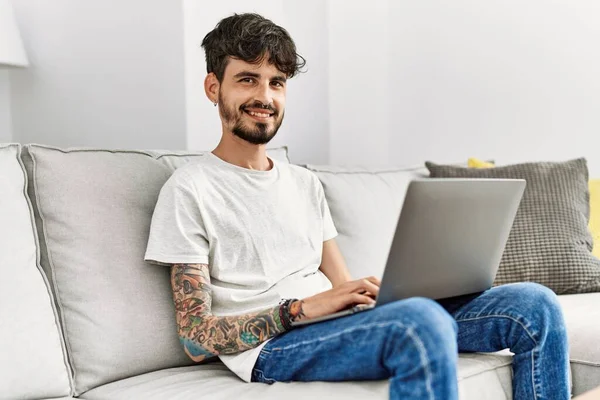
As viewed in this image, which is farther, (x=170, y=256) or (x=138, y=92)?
(x=138, y=92)

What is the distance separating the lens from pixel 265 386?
1497mm

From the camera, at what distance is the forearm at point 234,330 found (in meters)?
1.53

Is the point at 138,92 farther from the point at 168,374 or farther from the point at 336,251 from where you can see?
the point at 168,374

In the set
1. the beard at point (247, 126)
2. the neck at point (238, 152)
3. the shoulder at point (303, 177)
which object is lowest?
the shoulder at point (303, 177)

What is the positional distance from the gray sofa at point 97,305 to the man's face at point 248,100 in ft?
0.68

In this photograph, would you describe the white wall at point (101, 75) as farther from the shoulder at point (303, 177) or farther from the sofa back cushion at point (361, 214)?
the shoulder at point (303, 177)

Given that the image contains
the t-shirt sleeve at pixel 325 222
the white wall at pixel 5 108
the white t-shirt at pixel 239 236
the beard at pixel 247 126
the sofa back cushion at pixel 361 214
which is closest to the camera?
the white t-shirt at pixel 239 236

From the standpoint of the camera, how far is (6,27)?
7.79 ft

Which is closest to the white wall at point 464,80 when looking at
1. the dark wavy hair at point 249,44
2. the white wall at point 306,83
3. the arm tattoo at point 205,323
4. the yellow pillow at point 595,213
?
the white wall at point 306,83

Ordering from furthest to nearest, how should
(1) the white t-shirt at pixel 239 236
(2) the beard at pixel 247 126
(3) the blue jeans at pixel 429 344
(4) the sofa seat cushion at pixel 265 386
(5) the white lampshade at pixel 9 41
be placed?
(5) the white lampshade at pixel 9 41, (2) the beard at pixel 247 126, (1) the white t-shirt at pixel 239 236, (4) the sofa seat cushion at pixel 265 386, (3) the blue jeans at pixel 429 344

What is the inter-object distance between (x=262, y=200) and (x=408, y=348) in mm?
591

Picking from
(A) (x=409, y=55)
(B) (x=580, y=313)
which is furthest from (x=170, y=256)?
(A) (x=409, y=55)

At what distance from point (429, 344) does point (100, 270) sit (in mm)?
695

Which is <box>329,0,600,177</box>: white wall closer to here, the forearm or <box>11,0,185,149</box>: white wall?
<box>11,0,185,149</box>: white wall
